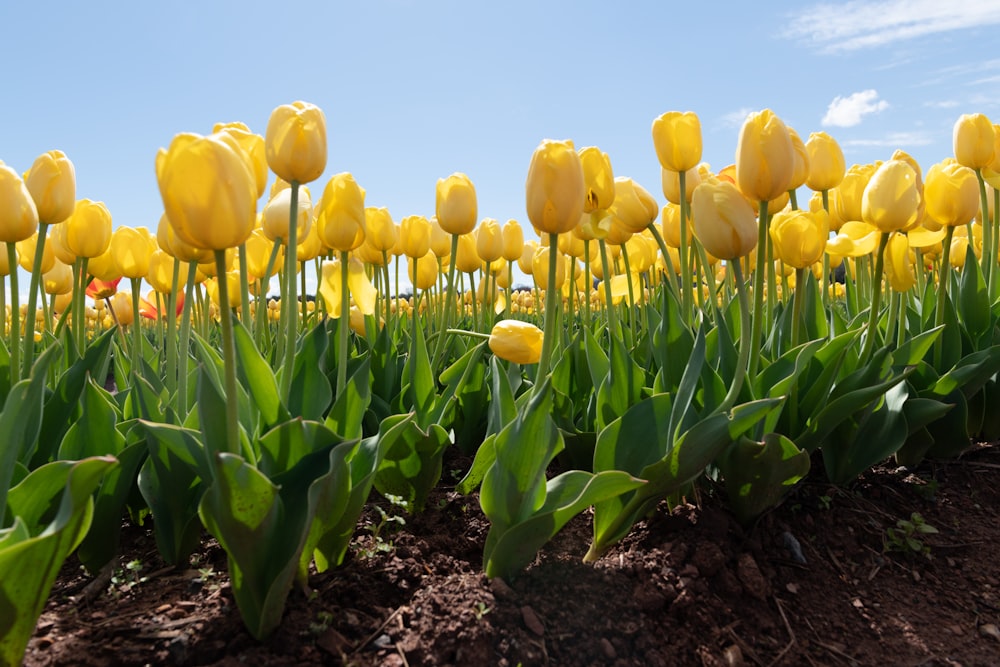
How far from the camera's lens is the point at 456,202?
2.43m

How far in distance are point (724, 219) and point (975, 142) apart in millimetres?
1680

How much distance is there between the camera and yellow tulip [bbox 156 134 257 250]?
3.50 feet

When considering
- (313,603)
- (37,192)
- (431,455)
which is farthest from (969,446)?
(37,192)

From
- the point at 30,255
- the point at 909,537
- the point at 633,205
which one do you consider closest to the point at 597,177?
the point at 633,205

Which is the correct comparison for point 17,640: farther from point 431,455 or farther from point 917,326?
point 917,326

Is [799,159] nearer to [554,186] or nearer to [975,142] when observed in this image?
[554,186]

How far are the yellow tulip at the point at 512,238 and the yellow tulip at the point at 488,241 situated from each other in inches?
12.5

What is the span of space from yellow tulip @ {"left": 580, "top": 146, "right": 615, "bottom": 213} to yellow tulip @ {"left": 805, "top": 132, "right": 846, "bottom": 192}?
0.93 metres

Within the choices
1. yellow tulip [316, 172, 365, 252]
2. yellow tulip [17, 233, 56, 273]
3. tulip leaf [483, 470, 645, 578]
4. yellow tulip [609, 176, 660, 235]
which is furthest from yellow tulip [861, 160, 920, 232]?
yellow tulip [17, 233, 56, 273]

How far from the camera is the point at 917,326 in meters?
2.73

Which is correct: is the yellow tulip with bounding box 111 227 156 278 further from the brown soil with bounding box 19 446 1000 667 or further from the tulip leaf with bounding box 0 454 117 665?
the tulip leaf with bounding box 0 454 117 665

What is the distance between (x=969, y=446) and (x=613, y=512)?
1560mm

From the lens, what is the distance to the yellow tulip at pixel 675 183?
2506 mm

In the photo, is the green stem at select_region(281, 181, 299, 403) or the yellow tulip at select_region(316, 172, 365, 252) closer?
the green stem at select_region(281, 181, 299, 403)
